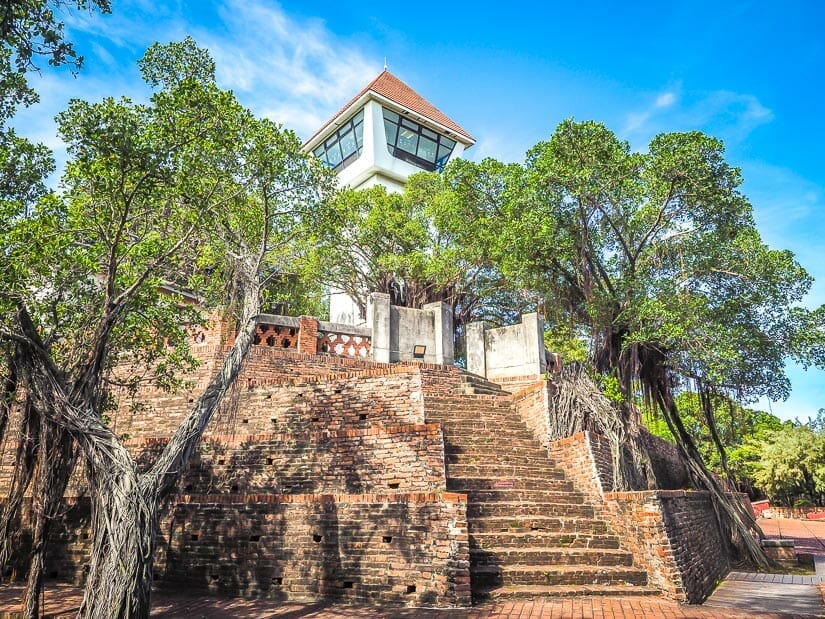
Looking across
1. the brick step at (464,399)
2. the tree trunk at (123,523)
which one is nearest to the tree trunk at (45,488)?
the tree trunk at (123,523)

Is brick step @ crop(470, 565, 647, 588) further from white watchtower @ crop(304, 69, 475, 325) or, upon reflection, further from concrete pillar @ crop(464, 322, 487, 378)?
white watchtower @ crop(304, 69, 475, 325)

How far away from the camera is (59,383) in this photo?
5957 mm

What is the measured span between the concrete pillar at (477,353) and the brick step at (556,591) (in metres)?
7.34

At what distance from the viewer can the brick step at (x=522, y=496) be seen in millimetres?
8312

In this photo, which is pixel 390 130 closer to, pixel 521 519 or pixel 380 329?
pixel 380 329

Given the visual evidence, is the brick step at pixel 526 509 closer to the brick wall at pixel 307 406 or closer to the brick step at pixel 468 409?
the brick wall at pixel 307 406

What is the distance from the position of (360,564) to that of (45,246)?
5.06 m

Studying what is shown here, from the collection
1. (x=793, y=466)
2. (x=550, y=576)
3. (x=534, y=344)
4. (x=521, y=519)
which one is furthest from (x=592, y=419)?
(x=793, y=466)

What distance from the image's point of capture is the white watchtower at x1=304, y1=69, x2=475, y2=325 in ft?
75.0

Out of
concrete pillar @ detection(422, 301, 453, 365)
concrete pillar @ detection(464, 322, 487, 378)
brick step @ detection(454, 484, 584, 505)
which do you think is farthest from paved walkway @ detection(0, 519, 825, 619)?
concrete pillar @ detection(422, 301, 453, 365)

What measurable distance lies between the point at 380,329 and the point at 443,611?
300 inches

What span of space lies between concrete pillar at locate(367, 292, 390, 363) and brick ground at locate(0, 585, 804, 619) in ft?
22.2

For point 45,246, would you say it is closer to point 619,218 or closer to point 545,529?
point 545,529

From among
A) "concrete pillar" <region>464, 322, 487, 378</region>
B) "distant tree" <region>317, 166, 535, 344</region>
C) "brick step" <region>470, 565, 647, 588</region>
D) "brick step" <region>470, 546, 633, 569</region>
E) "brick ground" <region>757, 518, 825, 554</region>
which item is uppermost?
"distant tree" <region>317, 166, 535, 344</region>
